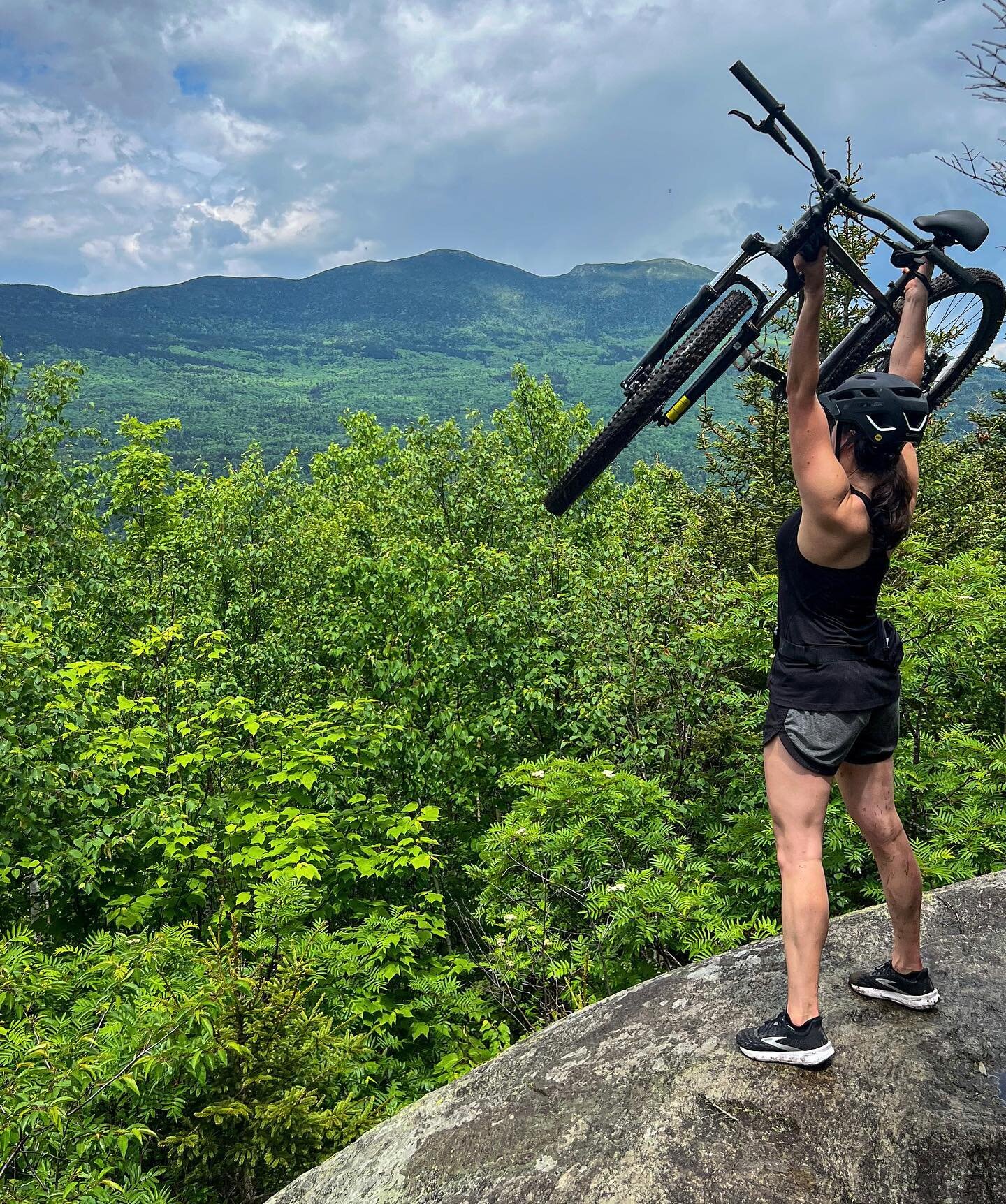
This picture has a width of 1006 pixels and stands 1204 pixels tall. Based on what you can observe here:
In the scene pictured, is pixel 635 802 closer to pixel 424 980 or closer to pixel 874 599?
pixel 424 980

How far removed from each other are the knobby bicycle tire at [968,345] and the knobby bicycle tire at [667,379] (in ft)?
2.07

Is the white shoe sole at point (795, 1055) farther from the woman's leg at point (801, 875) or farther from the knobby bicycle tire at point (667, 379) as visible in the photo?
the knobby bicycle tire at point (667, 379)

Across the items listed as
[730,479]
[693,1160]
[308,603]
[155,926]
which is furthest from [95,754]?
[730,479]

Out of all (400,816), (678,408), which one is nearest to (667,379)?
(678,408)

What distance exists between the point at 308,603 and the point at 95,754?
10.4 metres

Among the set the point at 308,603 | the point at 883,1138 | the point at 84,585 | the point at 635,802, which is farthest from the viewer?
the point at 308,603

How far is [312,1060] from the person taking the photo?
4062mm

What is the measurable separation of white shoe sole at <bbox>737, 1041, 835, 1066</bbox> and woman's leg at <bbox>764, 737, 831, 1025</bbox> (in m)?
0.10

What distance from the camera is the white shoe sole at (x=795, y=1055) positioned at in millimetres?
2742

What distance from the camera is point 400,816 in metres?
7.50

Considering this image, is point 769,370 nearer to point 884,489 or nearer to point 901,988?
point 884,489

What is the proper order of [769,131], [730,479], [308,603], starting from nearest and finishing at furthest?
1. [769,131]
2. [730,479]
3. [308,603]

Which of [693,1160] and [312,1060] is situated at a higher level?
[693,1160]

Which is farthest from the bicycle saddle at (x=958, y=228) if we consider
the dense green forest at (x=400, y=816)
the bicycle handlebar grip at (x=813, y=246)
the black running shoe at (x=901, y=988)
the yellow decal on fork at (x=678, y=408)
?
the dense green forest at (x=400, y=816)
